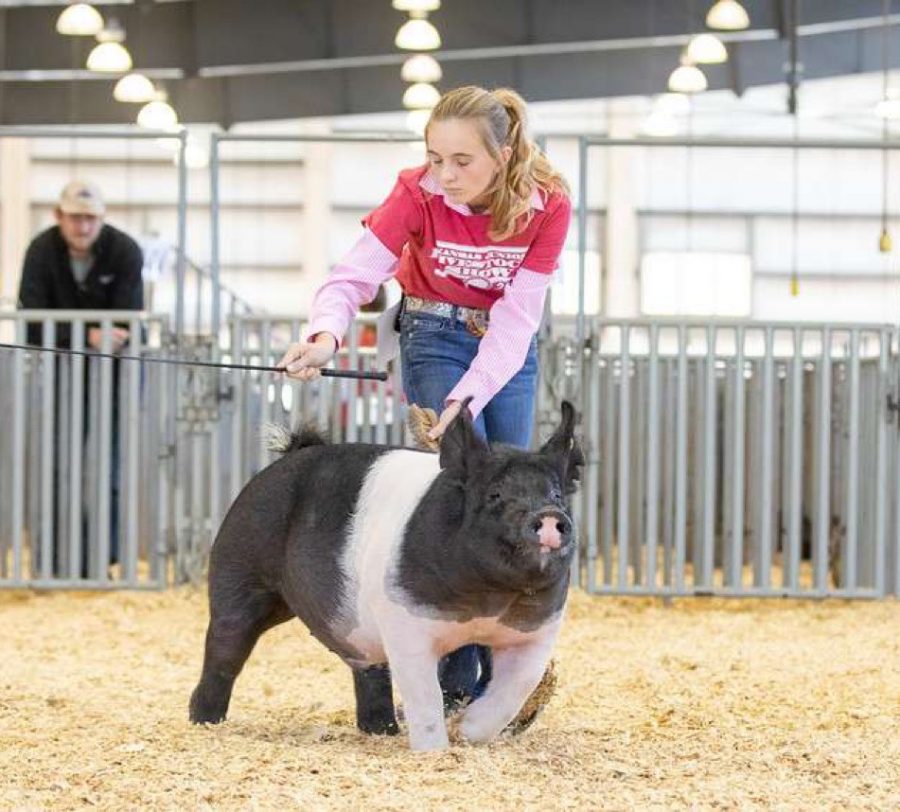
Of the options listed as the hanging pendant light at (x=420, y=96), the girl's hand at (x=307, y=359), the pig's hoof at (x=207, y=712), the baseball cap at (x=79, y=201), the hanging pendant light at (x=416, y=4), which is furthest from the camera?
the hanging pendant light at (x=420, y=96)

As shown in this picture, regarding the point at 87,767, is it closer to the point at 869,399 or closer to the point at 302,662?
the point at 302,662

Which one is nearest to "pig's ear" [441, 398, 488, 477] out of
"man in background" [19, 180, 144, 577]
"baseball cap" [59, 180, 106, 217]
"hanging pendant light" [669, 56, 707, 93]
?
"man in background" [19, 180, 144, 577]

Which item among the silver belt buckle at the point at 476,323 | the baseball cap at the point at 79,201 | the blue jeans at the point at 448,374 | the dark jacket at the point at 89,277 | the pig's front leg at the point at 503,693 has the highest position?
the baseball cap at the point at 79,201

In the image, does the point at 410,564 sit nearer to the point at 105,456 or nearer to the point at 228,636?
the point at 228,636

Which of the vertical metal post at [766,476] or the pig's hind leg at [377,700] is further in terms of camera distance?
the vertical metal post at [766,476]

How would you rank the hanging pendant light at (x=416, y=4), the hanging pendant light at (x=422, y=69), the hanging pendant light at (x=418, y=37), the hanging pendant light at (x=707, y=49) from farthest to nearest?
the hanging pendant light at (x=422, y=69)
the hanging pendant light at (x=707, y=49)
the hanging pendant light at (x=418, y=37)
the hanging pendant light at (x=416, y=4)

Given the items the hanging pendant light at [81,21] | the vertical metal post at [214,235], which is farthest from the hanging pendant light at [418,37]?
the vertical metal post at [214,235]

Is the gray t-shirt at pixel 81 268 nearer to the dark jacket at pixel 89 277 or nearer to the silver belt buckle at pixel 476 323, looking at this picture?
the dark jacket at pixel 89 277

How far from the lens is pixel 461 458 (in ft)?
10.9

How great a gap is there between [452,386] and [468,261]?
0.29 m

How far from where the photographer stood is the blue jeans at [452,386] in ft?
12.9

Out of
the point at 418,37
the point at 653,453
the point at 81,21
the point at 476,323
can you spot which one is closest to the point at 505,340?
the point at 476,323

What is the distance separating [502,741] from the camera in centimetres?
361

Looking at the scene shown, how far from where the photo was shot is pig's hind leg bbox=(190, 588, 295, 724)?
3.80 metres
